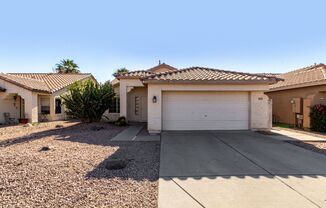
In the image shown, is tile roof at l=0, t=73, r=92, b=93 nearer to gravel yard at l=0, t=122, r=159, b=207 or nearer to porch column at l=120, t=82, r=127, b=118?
porch column at l=120, t=82, r=127, b=118

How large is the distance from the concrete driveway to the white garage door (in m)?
3.69

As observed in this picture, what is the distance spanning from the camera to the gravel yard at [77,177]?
4.43 m

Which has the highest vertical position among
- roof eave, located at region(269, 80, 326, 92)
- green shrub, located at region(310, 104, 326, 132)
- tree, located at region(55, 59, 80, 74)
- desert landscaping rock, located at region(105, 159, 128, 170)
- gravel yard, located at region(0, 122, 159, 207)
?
tree, located at region(55, 59, 80, 74)

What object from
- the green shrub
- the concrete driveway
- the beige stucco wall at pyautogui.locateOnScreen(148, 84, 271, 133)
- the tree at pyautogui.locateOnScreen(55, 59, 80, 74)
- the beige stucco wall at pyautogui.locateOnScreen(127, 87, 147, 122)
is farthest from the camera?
the tree at pyautogui.locateOnScreen(55, 59, 80, 74)

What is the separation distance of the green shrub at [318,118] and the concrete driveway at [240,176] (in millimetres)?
6530

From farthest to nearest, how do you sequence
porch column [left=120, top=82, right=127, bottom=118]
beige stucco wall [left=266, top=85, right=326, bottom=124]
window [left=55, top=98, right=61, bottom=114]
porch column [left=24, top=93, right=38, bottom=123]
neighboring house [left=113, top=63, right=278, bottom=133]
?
window [left=55, top=98, right=61, bottom=114] < porch column [left=24, top=93, right=38, bottom=123] < porch column [left=120, top=82, right=127, bottom=118] < beige stucco wall [left=266, top=85, right=326, bottom=124] < neighboring house [left=113, top=63, right=278, bottom=133]

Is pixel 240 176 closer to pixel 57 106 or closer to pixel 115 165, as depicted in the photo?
pixel 115 165

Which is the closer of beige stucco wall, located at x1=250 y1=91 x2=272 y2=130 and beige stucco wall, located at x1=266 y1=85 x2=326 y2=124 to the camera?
beige stucco wall, located at x1=250 y1=91 x2=272 y2=130

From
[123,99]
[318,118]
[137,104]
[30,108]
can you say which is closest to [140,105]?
[137,104]

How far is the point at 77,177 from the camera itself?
18.7 feet

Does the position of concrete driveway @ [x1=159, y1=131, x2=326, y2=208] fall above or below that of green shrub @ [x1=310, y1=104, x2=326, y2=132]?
below

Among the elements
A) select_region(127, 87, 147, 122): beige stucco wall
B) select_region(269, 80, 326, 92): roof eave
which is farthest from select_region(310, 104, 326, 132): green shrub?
select_region(127, 87, 147, 122): beige stucco wall

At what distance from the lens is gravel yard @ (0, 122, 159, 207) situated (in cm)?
443

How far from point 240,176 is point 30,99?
19583mm
